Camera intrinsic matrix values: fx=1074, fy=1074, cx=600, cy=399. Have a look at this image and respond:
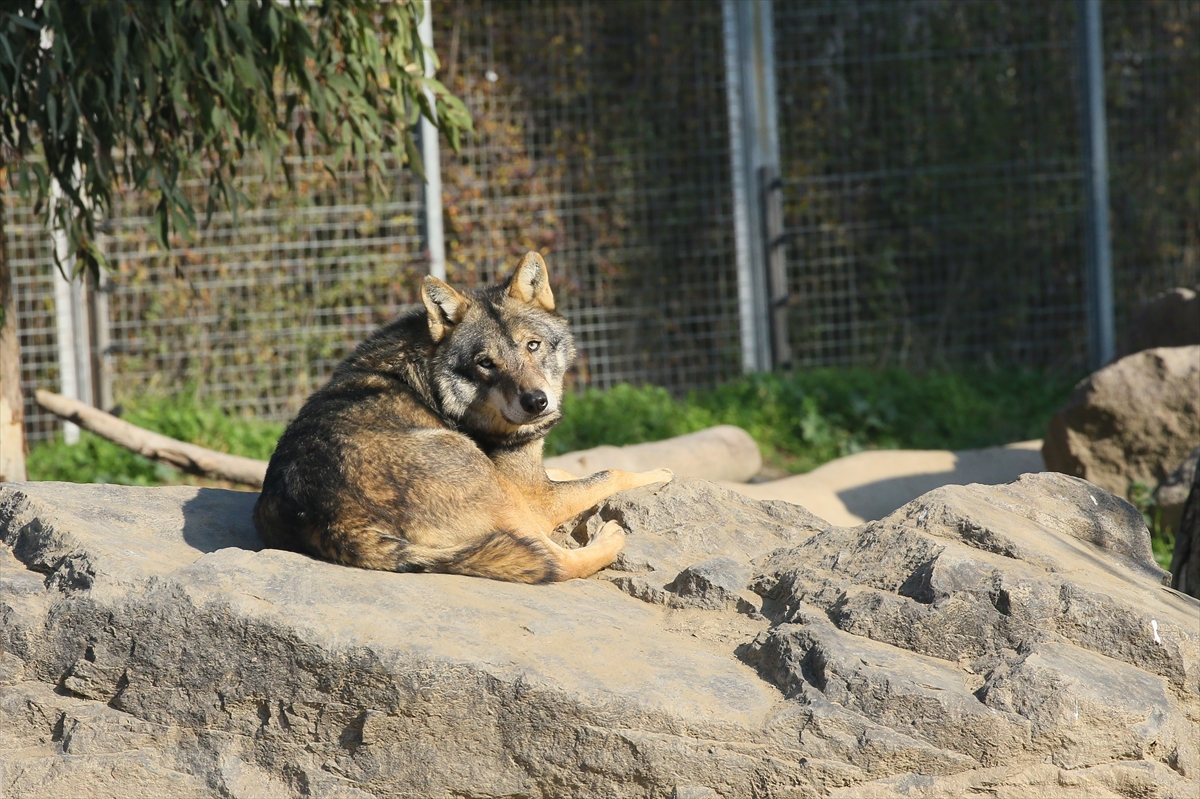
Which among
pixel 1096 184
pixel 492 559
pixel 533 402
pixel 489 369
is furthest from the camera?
pixel 1096 184

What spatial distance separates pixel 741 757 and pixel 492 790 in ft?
2.30

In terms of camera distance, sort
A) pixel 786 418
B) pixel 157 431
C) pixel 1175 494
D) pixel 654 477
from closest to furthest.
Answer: pixel 654 477 < pixel 1175 494 < pixel 157 431 < pixel 786 418

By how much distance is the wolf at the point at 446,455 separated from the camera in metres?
3.53

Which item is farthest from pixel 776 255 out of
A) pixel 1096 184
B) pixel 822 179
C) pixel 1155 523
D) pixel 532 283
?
pixel 532 283

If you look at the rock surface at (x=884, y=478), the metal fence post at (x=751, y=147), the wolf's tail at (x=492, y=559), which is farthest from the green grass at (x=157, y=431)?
the wolf's tail at (x=492, y=559)

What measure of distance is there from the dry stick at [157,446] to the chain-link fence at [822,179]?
9.88 ft

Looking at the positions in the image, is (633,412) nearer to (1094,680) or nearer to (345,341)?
(345,341)

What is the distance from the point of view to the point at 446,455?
12.3 feet

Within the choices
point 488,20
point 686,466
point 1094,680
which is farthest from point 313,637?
point 488,20

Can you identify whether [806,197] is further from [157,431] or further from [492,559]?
[492,559]

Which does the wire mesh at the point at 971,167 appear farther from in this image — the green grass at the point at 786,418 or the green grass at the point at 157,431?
the green grass at the point at 157,431

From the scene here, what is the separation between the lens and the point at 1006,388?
10.4 m

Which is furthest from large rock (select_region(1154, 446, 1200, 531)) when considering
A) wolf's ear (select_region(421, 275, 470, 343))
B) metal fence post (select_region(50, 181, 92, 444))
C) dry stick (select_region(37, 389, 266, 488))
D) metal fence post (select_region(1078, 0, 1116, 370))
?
metal fence post (select_region(50, 181, 92, 444))

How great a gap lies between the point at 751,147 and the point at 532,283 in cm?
627
